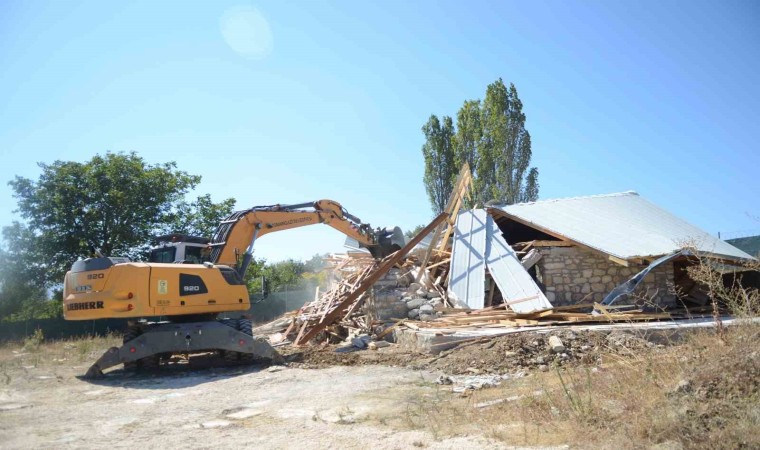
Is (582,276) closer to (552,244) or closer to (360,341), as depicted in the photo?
(552,244)

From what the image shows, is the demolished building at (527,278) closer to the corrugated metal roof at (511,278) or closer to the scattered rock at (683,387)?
the corrugated metal roof at (511,278)

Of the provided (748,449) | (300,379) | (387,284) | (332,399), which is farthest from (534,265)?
(748,449)

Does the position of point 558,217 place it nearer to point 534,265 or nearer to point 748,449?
point 534,265

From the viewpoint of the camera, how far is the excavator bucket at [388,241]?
15453 mm

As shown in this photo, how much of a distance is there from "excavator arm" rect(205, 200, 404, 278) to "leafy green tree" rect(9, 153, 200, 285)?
12768mm

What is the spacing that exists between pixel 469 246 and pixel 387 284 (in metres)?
2.91

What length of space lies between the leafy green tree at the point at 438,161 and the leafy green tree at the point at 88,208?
18.3m

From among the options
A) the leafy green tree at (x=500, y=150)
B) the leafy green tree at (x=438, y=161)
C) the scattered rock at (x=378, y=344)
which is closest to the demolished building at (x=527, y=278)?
the scattered rock at (x=378, y=344)

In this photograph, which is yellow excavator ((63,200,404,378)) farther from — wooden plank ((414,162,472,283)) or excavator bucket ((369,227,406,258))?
wooden plank ((414,162,472,283))

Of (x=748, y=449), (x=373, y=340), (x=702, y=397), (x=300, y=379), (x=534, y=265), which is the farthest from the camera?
(x=534, y=265)

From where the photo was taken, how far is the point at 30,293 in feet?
82.0

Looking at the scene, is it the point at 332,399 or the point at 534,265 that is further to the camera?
the point at 534,265

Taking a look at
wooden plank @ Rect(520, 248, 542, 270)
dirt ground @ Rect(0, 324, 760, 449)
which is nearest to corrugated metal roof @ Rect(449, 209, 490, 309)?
wooden plank @ Rect(520, 248, 542, 270)

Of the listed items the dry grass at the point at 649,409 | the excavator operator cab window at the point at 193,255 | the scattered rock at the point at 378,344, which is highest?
the excavator operator cab window at the point at 193,255
